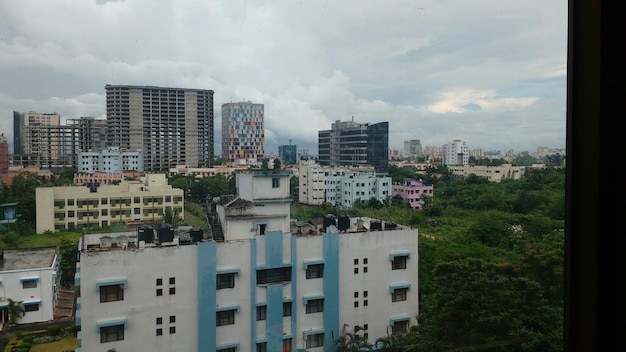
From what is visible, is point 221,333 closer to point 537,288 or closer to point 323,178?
point 323,178

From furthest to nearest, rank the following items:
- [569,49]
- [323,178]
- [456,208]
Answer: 1. [456,208]
2. [323,178]
3. [569,49]

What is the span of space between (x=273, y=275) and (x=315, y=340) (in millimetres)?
425

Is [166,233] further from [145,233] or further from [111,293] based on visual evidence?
[111,293]

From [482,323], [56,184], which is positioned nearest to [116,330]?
[56,184]

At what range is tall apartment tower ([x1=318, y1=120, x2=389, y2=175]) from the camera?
7.54 feet

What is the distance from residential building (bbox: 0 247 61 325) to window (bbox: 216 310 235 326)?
32.0 inches

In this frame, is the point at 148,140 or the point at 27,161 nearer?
the point at 27,161

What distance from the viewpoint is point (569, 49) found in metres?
0.56

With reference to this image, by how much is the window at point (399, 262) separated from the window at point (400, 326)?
0.39 m

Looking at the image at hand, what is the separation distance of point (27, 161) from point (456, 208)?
215 cm

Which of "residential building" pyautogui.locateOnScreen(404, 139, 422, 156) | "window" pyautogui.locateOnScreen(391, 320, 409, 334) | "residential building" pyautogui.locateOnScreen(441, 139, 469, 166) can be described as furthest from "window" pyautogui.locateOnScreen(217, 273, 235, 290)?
"residential building" pyautogui.locateOnScreen(441, 139, 469, 166)

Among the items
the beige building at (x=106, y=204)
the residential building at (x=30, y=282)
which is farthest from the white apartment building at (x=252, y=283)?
the residential building at (x=30, y=282)

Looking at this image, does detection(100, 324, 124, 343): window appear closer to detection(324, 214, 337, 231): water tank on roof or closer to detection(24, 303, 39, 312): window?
detection(24, 303, 39, 312): window

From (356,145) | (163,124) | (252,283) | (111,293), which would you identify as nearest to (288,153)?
(356,145)
